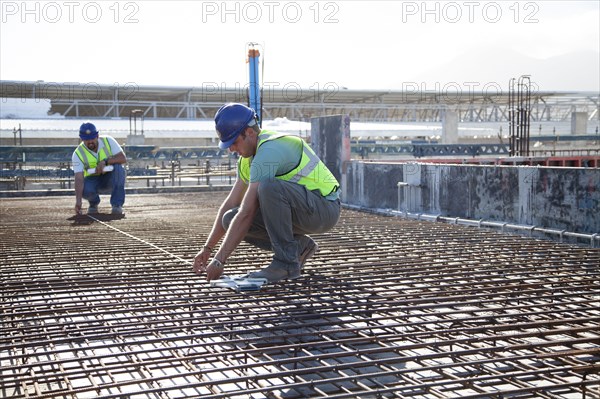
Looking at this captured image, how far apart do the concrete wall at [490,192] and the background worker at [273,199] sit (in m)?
3.01

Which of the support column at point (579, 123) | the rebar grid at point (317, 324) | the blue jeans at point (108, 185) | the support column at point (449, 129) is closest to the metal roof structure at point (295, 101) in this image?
the support column at point (579, 123)

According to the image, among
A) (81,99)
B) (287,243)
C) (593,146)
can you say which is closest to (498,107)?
(593,146)

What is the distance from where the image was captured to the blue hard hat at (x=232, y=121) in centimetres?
455

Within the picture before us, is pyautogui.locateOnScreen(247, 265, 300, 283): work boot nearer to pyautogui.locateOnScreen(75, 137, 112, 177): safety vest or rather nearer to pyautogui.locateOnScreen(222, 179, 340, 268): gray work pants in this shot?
pyautogui.locateOnScreen(222, 179, 340, 268): gray work pants

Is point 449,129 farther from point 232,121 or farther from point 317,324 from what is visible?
point 317,324

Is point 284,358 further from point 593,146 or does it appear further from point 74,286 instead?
point 593,146

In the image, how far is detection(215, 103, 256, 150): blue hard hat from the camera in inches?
179

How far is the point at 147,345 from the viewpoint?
3.80 m

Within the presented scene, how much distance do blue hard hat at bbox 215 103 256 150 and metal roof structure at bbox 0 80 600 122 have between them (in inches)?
1067

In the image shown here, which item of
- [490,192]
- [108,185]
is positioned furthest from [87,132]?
[490,192]

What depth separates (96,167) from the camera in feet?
30.7

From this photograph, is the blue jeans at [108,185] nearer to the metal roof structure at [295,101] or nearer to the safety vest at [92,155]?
the safety vest at [92,155]

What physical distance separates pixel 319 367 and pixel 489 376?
27.3 inches

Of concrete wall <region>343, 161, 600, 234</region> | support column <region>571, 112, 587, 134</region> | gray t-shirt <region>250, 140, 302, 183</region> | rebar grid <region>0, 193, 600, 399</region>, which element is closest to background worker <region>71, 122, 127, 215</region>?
rebar grid <region>0, 193, 600, 399</region>
